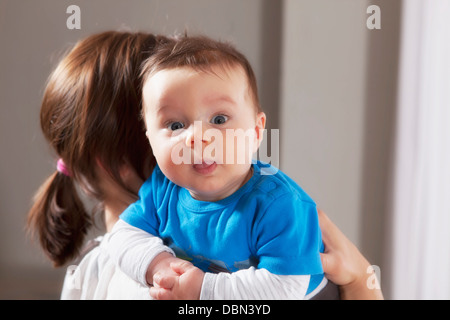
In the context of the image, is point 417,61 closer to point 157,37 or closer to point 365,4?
point 365,4

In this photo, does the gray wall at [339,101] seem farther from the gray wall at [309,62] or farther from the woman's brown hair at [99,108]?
the woman's brown hair at [99,108]

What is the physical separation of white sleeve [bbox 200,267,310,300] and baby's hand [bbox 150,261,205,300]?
0.01m

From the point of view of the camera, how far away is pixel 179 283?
52 centimetres

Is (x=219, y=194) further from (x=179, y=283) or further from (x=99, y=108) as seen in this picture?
(x=99, y=108)

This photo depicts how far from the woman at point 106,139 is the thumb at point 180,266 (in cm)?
11

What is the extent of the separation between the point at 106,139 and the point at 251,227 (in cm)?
25

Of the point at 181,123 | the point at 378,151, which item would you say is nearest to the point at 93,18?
the point at 181,123

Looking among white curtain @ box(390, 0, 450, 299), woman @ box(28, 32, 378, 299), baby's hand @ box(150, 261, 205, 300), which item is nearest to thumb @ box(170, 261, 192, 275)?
baby's hand @ box(150, 261, 205, 300)

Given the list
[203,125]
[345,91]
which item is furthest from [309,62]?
[203,125]

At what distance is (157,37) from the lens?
651 mm

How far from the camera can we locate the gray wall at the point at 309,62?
1.96 feet

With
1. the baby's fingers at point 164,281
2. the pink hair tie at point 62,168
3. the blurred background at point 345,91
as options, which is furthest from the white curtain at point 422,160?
the pink hair tie at point 62,168

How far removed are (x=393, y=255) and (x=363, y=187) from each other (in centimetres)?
11

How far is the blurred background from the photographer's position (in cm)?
60
